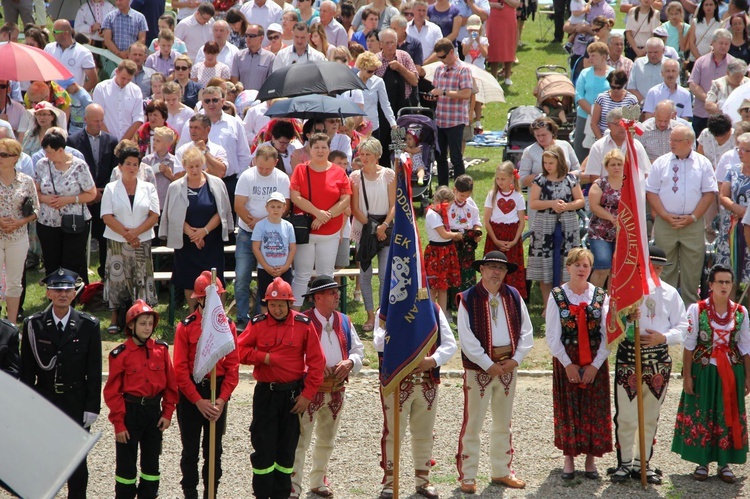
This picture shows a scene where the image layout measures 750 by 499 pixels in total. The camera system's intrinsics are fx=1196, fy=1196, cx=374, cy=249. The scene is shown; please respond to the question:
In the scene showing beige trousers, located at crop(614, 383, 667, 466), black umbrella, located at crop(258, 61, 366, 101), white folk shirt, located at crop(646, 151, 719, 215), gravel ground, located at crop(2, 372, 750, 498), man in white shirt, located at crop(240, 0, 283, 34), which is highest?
man in white shirt, located at crop(240, 0, 283, 34)

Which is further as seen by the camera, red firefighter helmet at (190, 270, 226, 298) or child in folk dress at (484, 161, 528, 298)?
child in folk dress at (484, 161, 528, 298)

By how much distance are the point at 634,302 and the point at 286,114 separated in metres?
5.42

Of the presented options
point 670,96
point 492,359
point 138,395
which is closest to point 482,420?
point 492,359

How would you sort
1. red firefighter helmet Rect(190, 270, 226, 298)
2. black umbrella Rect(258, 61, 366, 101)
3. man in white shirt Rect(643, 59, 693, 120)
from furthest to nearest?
man in white shirt Rect(643, 59, 693, 120) → black umbrella Rect(258, 61, 366, 101) → red firefighter helmet Rect(190, 270, 226, 298)

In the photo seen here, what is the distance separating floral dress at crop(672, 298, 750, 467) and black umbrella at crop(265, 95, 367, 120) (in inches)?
210

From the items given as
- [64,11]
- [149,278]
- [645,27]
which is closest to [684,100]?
[645,27]

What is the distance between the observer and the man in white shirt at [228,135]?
13.5 m

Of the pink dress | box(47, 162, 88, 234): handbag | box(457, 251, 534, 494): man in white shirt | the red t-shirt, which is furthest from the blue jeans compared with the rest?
the pink dress

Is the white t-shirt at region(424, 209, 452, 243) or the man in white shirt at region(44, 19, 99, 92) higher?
the man in white shirt at region(44, 19, 99, 92)

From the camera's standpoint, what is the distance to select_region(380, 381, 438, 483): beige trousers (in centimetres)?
932

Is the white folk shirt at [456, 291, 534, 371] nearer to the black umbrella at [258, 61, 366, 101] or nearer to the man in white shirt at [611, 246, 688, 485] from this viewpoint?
the man in white shirt at [611, 246, 688, 485]

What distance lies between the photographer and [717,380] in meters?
9.58

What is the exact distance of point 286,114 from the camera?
13.4m

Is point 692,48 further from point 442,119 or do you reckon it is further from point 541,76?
point 442,119
